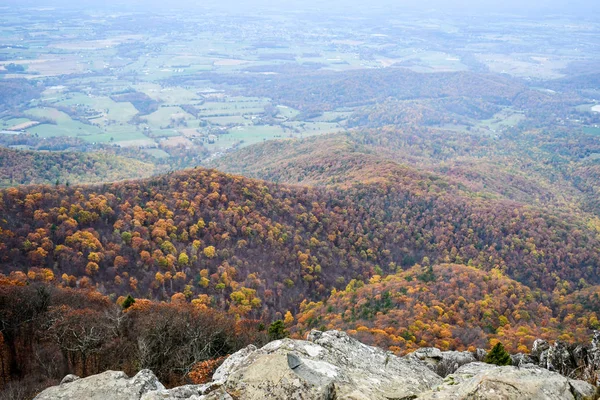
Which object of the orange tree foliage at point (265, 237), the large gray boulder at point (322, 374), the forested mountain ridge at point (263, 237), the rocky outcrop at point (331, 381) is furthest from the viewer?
the orange tree foliage at point (265, 237)

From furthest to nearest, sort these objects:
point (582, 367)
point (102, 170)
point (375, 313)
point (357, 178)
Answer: point (102, 170) → point (357, 178) → point (375, 313) → point (582, 367)

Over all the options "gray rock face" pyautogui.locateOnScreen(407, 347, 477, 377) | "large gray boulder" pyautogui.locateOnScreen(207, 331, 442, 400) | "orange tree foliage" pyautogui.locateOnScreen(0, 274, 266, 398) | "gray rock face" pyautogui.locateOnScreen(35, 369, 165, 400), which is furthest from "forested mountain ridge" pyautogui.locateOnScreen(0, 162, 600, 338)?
"large gray boulder" pyautogui.locateOnScreen(207, 331, 442, 400)

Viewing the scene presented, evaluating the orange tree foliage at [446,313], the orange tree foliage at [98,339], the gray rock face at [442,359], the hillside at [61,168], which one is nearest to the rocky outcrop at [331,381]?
the gray rock face at [442,359]

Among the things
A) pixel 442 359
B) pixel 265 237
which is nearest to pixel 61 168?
pixel 265 237

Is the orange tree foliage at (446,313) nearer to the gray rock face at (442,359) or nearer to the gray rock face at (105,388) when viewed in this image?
the gray rock face at (442,359)

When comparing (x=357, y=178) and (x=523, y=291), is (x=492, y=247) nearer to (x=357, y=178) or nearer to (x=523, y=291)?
(x=523, y=291)

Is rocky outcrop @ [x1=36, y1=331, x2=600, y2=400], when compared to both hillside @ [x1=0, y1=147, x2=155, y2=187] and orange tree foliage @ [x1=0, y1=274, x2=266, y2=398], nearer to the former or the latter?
orange tree foliage @ [x1=0, y1=274, x2=266, y2=398]

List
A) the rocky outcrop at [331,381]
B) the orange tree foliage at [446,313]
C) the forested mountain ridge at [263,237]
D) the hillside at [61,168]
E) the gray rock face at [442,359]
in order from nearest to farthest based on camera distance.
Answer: the rocky outcrop at [331,381]
the gray rock face at [442,359]
the orange tree foliage at [446,313]
the forested mountain ridge at [263,237]
the hillside at [61,168]

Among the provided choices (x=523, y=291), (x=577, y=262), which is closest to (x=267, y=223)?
(x=523, y=291)
